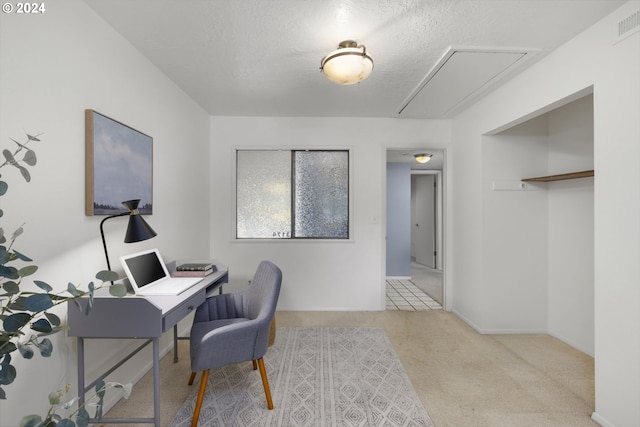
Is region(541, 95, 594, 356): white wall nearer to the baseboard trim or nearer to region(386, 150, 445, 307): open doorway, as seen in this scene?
the baseboard trim

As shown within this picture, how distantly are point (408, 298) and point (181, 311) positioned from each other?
3416 mm

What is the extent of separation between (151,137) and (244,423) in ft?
7.26

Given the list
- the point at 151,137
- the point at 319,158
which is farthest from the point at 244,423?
the point at 319,158

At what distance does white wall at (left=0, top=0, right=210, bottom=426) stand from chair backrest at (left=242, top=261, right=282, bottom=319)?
91cm

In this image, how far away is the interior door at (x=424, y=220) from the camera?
638 cm

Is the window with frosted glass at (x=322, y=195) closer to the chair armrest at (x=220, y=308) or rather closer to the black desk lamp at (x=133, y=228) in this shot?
the chair armrest at (x=220, y=308)

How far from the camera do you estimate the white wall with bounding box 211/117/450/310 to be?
11.8ft

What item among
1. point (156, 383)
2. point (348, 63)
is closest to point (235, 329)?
point (156, 383)

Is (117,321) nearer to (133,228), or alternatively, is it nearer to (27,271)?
(133,228)

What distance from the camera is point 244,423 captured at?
1749 mm

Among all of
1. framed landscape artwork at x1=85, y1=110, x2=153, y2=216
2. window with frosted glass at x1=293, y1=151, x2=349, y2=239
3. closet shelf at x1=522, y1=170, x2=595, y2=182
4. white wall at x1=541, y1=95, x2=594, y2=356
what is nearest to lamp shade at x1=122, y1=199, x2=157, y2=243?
framed landscape artwork at x1=85, y1=110, x2=153, y2=216

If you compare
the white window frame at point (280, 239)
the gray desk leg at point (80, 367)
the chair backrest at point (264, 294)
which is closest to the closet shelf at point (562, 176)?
the white window frame at point (280, 239)

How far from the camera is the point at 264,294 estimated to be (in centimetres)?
200

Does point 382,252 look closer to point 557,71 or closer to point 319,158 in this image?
point 319,158
